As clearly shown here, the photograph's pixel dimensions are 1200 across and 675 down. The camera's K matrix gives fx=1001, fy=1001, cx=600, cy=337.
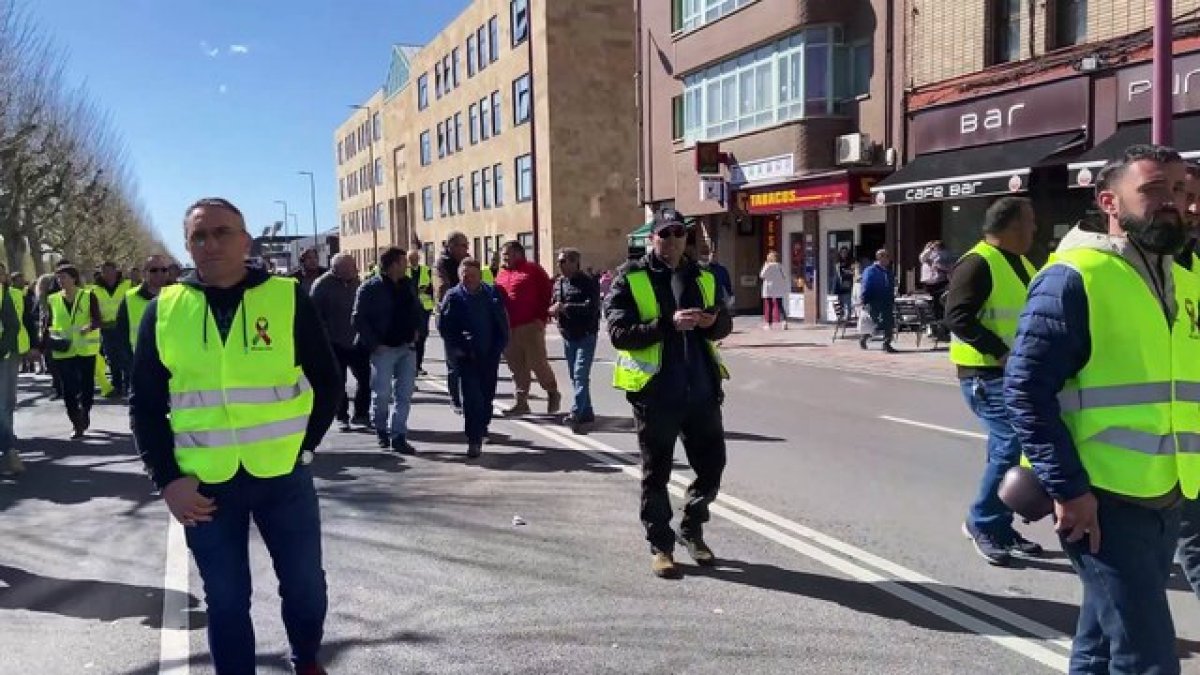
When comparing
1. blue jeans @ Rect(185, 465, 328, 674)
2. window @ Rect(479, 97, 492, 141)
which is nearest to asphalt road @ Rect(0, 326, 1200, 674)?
blue jeans @ Rect(185, 465, 328, 674)

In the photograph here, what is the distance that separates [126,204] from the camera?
2298 inches

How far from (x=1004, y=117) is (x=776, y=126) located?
19.9ft

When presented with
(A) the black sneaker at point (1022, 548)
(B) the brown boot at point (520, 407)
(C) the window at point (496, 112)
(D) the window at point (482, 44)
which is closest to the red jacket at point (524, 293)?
(B) the brown boot at point (520, 407)

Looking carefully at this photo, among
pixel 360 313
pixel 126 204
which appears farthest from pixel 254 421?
pixel 126 204

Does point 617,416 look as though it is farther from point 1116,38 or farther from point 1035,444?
point 1116,38

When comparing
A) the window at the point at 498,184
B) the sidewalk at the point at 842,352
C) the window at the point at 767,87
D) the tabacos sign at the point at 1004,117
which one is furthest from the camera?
the window at the point at 498,184

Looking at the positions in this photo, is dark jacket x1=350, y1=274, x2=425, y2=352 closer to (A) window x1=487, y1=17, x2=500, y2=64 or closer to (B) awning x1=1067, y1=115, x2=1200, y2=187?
(B) awning x1=1067, y1=115, x2=1200, y2=187

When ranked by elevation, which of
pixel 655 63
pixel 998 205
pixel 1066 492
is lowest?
pixel 1066 492

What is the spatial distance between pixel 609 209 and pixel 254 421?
3511 centimetres

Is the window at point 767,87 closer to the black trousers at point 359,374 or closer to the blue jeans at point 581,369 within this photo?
the blue jeans at point 581,369

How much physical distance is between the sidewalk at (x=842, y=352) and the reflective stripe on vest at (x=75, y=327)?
1026cm

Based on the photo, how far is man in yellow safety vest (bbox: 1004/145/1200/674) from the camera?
2.65 metres

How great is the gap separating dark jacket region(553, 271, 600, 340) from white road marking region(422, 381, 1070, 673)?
300 cm

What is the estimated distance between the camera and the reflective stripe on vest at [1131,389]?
269cm
